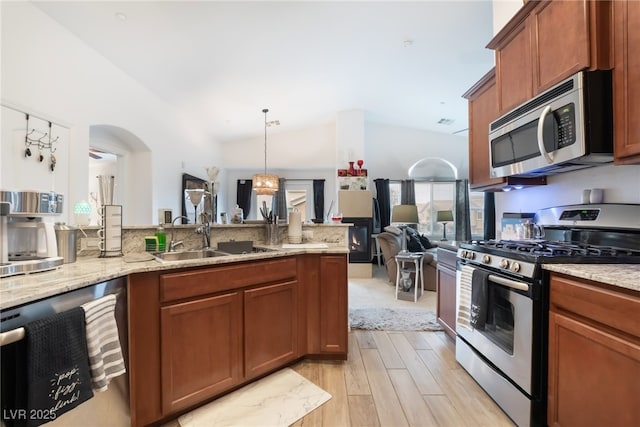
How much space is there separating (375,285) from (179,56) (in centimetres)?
432

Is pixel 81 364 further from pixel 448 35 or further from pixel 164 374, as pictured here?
pixel 448 35

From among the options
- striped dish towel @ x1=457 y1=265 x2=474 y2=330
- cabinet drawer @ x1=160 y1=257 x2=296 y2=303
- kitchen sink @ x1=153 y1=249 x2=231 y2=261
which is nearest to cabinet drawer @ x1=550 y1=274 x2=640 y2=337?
striped dish towel @ x1=457 y1=265 x2=474 y2=330

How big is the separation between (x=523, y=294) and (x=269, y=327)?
5.21 ft

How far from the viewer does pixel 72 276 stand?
1268 mm

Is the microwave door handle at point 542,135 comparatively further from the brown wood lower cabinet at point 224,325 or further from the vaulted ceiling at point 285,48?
the vaulted ceiling at point 285,48

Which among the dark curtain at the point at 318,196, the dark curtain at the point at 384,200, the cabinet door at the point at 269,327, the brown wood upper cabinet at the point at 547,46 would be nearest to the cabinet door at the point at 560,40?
the brown wood upper cabinet at the point at 547,46

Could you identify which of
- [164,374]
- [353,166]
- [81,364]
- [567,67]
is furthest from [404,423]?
[353,166]

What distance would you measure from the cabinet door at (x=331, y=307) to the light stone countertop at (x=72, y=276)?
557 millimetres

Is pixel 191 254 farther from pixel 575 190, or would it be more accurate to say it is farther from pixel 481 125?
pixel 575 190

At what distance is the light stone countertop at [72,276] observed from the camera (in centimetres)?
100

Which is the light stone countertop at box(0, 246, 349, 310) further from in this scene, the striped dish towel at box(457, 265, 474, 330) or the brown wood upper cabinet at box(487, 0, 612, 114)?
the brown wood upper cabinet at box(487, 0, 612, 114)

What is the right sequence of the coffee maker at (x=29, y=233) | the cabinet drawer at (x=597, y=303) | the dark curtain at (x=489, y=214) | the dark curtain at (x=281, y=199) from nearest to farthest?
the cabinet drawer at (x=597, y=303)
the coffee maker at (x=29, y=233)
the dark curtain at (x=489, y=214)
the dark curtain at (x=281, y=199)

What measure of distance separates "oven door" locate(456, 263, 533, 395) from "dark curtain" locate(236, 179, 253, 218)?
6253 mm

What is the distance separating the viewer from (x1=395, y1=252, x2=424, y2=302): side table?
388 cm
